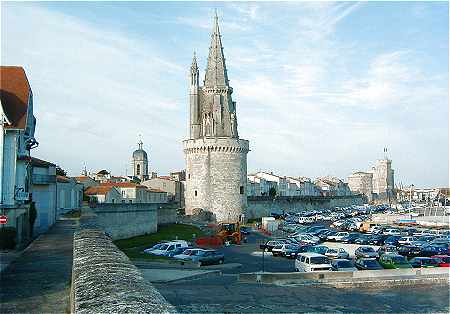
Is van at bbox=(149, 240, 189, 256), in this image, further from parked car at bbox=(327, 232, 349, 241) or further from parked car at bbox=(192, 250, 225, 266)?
parked car at bbox=(327, 232, 349, 241)

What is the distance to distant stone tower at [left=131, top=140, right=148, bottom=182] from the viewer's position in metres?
130

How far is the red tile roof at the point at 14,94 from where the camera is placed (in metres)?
29.2

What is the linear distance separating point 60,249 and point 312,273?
11795mm

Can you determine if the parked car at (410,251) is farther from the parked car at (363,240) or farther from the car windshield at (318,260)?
the car windshield at (318,260)

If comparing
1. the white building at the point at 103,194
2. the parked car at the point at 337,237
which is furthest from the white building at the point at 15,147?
the white building at the point at 103,194

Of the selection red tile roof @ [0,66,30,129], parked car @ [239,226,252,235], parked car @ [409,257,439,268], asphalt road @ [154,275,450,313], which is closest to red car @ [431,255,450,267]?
parked car @ [409,257,439,268]

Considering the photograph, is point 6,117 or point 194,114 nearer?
point 6,117

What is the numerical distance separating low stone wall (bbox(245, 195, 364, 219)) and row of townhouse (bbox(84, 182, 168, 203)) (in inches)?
613

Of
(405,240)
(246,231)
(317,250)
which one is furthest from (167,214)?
(317,250)

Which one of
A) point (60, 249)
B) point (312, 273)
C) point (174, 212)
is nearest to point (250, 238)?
point (174, 212)

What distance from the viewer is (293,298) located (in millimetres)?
20859

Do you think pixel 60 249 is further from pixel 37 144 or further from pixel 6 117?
pixel 37 144

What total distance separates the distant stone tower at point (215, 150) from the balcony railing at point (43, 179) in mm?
36031

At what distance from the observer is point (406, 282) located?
2509 centimetres
